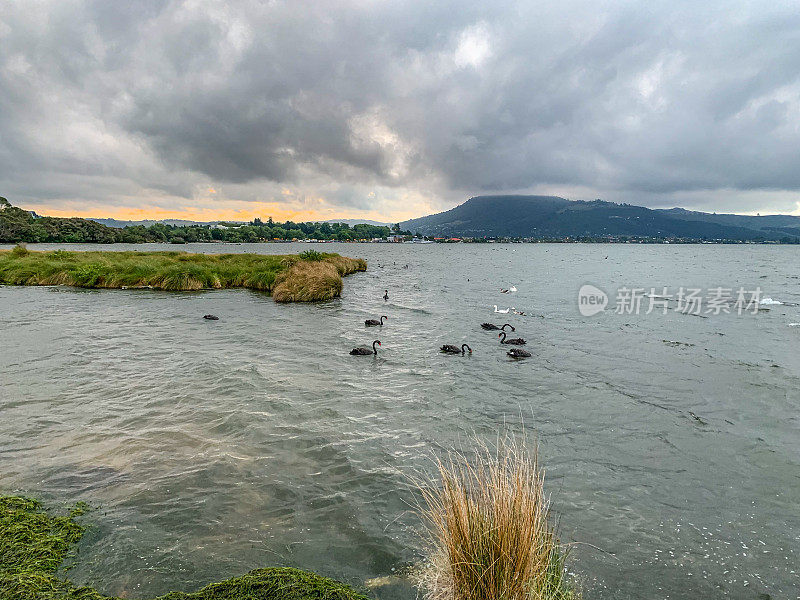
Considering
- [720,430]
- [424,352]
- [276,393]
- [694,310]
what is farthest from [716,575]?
[694,310]

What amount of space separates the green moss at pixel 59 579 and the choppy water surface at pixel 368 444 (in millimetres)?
287

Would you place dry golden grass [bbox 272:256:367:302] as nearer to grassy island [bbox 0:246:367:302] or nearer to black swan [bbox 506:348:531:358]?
grassy island [bbox 0:246:367:302]

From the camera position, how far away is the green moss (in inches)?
193

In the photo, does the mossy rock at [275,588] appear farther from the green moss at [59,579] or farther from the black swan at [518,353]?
the black swan at [518,353]

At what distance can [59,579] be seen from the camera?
5.16 m

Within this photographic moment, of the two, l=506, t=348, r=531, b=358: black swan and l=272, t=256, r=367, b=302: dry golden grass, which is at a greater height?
l=272, t=256, r=367, b=302: dry golden grass

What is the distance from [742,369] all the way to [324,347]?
1695cm

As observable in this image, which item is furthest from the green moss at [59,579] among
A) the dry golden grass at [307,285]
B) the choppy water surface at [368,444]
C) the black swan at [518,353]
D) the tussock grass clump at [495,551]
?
the dry golden grass at [307,285]

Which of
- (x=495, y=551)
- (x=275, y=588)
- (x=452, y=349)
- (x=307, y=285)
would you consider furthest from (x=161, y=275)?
(x=495, y=551)

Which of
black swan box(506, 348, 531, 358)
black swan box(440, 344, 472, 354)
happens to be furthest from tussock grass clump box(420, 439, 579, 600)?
black swan box(440, 344, 472, 354)

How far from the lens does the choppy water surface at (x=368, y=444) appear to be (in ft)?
20.1

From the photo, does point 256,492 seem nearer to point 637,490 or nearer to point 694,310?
point 637,490

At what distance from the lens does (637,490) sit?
8.19 m

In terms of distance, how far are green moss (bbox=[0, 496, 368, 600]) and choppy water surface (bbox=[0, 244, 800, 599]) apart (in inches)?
11.3
